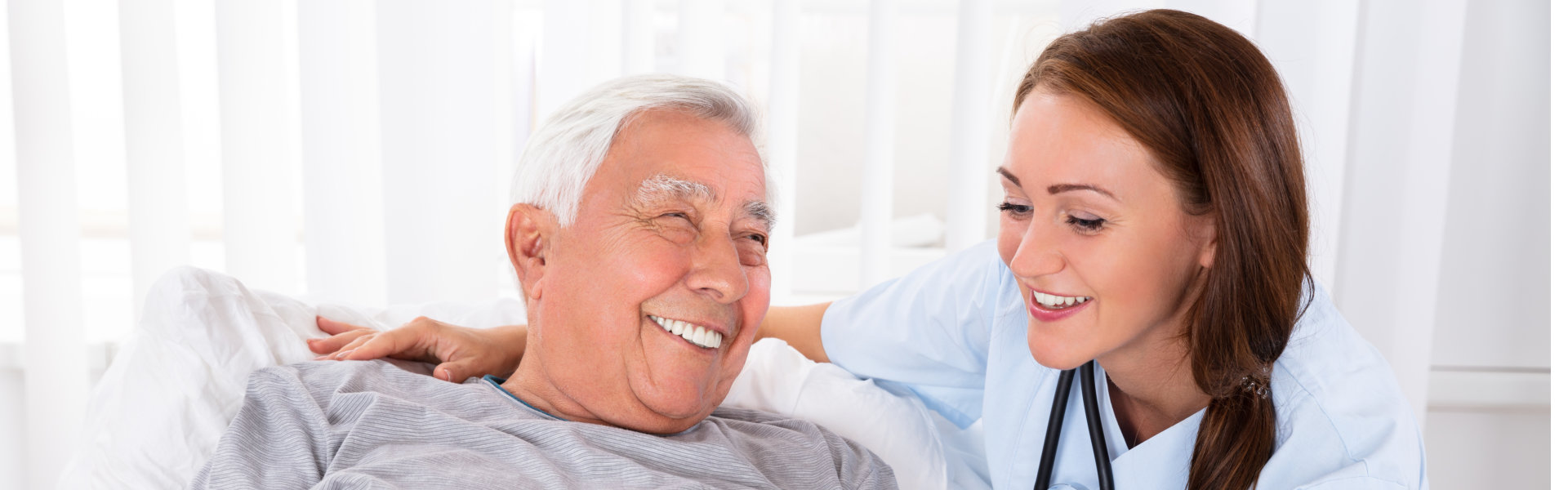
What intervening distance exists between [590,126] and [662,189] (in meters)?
0.13

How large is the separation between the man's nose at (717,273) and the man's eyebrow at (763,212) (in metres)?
0.07

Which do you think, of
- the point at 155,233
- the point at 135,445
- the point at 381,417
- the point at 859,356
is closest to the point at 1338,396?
the point at 859,356

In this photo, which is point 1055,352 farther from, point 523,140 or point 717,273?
point 523,140

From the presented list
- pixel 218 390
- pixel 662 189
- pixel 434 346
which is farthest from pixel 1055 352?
pixel 218 390

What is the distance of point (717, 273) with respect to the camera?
1.23 meters

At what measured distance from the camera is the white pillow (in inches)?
48.3

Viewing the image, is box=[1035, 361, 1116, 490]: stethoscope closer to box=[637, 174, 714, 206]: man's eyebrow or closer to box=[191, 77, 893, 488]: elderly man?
box=[191, 77, 893, 488]: elderly man

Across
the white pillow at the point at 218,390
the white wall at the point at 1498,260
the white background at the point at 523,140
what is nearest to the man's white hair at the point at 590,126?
the white pillow at the point at 218,390

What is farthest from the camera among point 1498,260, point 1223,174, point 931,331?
point 1498,260

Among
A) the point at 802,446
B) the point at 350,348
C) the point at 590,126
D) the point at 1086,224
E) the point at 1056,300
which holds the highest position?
the point at 590,126

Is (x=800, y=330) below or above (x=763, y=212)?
below

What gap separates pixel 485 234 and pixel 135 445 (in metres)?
1.08

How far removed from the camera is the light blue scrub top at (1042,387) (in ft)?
3.80

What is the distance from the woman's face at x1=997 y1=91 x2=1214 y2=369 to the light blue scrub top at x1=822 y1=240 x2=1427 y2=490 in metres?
0.19
